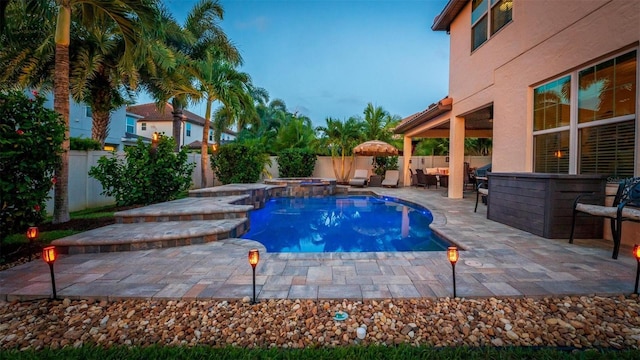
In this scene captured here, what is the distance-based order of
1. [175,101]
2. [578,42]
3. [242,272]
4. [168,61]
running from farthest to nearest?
[175,101]
[168,61]
[578,42]
[242,272]

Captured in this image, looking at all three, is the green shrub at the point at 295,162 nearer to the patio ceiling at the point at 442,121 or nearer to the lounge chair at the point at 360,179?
the lounge chair at the point at 360,179

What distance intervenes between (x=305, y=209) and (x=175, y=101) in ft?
28.9

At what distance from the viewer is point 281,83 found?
5928 centimetres

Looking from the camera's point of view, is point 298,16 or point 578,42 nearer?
point 578,42

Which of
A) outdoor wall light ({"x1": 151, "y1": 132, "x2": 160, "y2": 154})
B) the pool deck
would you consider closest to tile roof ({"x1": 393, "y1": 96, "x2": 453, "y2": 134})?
the pool deck

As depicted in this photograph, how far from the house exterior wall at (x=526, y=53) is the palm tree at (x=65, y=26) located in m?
8.73

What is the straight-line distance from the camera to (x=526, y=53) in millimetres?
7043

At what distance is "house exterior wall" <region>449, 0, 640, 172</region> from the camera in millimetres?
4930

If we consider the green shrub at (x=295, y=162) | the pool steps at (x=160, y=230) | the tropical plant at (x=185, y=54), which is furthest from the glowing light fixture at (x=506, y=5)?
the green shrub at (x=295, y=162)

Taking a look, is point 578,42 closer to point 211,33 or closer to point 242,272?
point 242,272

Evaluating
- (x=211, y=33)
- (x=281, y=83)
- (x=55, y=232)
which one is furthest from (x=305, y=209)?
(x=281, y=83)

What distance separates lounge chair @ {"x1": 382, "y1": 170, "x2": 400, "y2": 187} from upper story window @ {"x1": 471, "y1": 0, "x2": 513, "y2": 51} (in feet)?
26.6

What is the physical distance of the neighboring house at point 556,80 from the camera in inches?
189

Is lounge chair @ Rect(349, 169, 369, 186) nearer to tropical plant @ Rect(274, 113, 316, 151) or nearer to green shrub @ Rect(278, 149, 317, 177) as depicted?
green shrub @ Rect(278, 149, 317, 177)
